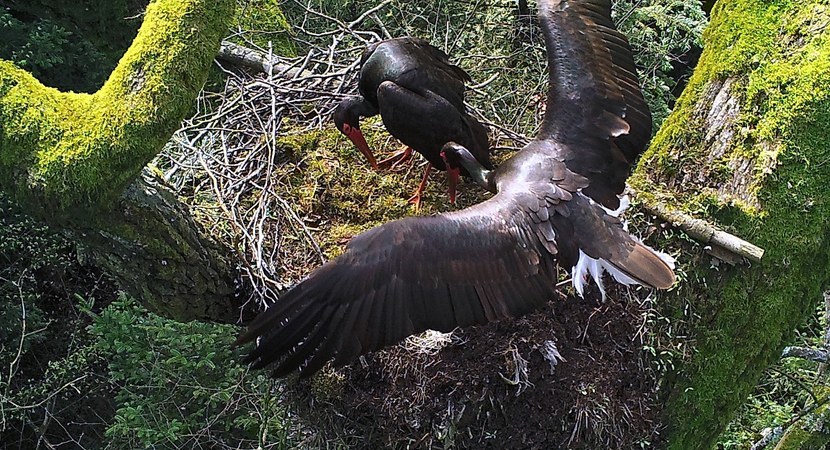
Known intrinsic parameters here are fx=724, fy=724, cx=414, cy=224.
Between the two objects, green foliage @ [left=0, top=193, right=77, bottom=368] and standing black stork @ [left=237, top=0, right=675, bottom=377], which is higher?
standing black stork @ [left=237, top=0, right=675, bottom=377]

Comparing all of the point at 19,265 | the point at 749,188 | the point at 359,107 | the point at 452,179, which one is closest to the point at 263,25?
the point at 359,107

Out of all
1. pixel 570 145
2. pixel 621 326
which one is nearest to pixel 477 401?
pixel 621 326

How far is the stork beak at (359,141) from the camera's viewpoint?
3260mm

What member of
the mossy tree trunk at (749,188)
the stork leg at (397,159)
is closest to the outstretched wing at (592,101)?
the mossy tree trunk at (749,188)

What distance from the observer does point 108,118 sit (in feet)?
5.99

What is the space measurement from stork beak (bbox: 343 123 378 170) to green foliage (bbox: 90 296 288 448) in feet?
3.97

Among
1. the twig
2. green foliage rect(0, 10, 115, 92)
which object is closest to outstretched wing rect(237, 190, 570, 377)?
the twig

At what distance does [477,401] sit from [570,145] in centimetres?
107

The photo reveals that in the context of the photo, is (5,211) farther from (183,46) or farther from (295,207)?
(183,46)

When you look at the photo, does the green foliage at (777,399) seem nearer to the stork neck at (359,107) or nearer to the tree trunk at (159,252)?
the stork neck at (359,107)

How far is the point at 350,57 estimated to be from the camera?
12.8 ft

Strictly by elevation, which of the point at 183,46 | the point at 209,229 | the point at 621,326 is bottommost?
the point at 621,326

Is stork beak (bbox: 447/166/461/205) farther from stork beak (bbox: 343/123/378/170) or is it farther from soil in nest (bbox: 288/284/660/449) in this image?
soil in nest (bbox: 288/284/660/449)

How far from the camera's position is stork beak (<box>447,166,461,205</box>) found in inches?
122
